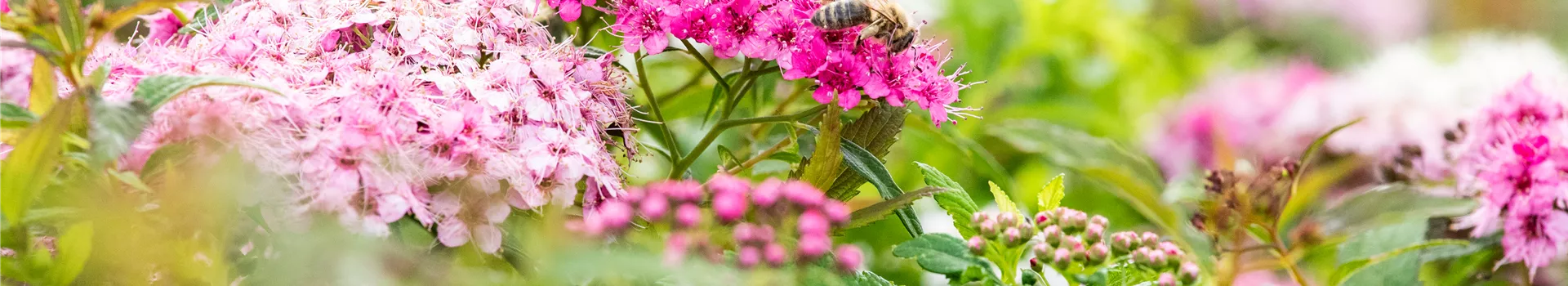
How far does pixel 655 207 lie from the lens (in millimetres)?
482

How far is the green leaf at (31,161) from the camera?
0.42 meters

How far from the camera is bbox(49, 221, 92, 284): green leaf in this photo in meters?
0.45

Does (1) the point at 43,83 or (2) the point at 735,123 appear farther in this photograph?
(2) the point at 735,123

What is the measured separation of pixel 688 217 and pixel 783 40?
178 millimetres

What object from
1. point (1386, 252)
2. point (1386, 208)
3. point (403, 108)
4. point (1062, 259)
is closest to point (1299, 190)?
point (1386, 208)

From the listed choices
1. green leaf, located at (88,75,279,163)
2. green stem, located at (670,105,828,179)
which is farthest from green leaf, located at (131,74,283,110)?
green stem, located at (670,105,828,179)

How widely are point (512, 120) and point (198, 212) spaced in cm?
20

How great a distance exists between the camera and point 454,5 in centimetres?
63

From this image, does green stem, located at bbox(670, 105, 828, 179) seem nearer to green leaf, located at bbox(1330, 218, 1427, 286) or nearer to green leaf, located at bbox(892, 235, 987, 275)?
green leaf, located at bbox(892, 235, 987, 275)

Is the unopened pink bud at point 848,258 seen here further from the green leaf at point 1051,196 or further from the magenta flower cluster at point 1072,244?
the green leaf at point 1051,196

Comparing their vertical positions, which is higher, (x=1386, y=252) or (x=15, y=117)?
(x=1386, y=252)

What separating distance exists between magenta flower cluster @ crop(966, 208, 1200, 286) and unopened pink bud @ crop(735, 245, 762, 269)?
13 cm

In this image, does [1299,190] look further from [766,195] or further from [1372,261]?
[766,195]

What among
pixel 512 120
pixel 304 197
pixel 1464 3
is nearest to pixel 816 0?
pixel 512 120
